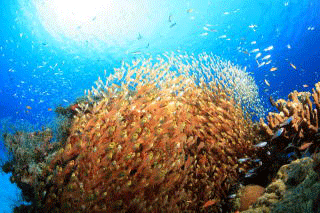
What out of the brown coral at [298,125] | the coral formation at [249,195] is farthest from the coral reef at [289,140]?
the coral formation at [249,195]

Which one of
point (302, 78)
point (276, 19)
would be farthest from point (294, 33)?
point (302, 78)

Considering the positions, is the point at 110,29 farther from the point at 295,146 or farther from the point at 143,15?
the point at 295,146

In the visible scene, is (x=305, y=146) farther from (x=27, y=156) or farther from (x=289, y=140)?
(x=27, y=156)

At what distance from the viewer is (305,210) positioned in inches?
82.8

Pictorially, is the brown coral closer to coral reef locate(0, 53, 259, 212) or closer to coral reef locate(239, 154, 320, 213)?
coral reef locate(0, 53, 259, 212)

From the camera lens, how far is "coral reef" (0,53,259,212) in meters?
2.87

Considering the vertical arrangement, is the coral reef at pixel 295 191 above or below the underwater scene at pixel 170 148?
below

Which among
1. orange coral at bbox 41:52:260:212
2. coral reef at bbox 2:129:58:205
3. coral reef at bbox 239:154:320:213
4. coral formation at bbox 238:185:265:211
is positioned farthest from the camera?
coral formation at bbox 238:185:265:211

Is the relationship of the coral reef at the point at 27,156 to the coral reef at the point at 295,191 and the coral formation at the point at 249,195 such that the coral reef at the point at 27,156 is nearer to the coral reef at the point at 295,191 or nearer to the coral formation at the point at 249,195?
the coral reef at the point at 295,191

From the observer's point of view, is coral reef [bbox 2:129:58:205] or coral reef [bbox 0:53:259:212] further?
coral reef [bbox 2:129:58:205]

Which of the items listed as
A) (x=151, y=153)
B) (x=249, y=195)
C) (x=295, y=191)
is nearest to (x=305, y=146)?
(x=249, y=195)

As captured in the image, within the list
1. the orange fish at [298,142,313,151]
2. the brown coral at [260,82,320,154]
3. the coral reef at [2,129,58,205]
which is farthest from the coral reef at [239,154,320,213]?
the coral reef at [2,129,58,205]

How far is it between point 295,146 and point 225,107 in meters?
1.62

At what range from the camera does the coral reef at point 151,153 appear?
287cm
